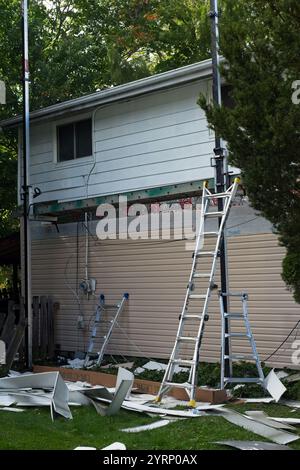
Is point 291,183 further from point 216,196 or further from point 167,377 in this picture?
point 167,377

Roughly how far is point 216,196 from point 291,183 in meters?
2.78

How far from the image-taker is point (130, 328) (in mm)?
12312

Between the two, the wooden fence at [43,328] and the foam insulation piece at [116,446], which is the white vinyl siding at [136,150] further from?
the foam insulation piece at [116,446]

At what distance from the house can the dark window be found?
22 mm

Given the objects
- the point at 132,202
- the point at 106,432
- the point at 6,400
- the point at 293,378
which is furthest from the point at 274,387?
the point at 132,202

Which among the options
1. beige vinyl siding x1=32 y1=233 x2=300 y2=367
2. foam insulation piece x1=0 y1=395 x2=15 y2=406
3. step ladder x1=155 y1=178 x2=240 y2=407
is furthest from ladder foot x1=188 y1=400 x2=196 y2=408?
beige vinyl siding x1=32 y1=233 x2=300 y2=367

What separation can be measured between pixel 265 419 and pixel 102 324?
6317 mm

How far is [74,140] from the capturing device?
1359 centimetres

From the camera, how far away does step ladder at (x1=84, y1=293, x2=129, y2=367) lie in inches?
471

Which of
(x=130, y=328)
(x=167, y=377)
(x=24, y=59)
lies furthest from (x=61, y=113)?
(x=167, y=377)

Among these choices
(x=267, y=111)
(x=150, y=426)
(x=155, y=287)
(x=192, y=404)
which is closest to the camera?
(x=267, y=111)

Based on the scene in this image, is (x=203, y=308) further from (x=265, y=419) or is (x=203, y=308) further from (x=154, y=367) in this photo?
(x=154, y=367)

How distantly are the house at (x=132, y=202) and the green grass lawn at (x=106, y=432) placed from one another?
315 centimetres

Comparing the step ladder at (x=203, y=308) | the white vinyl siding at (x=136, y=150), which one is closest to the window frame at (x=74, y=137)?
the white vinyl siding at (x=136, y=150)
